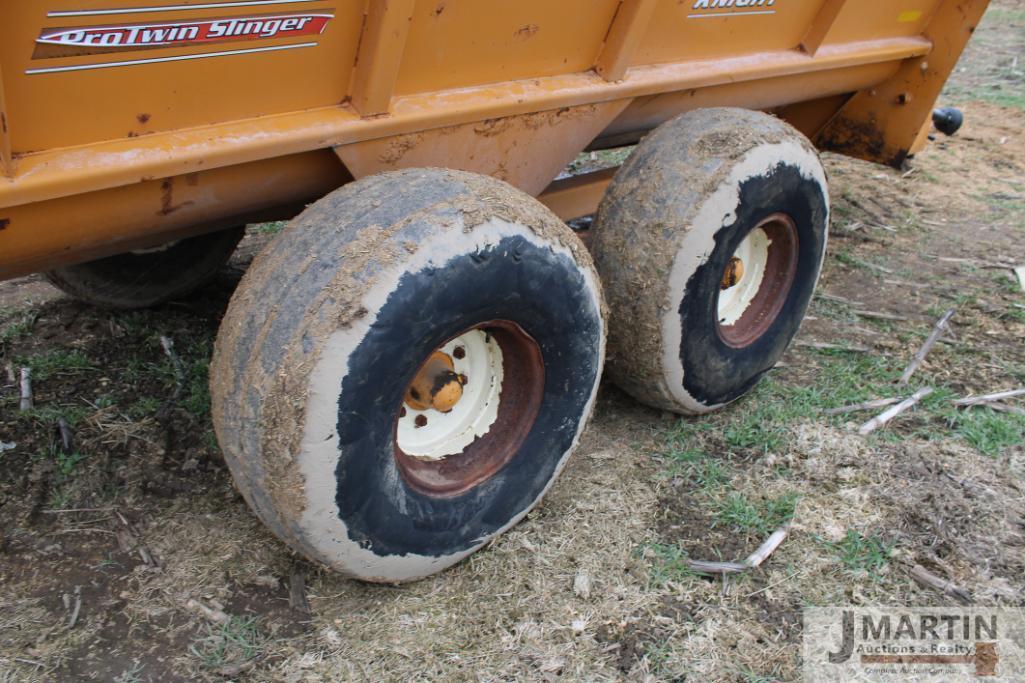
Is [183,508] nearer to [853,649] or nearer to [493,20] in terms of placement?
[493,20]

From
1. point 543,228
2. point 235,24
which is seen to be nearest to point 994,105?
point 543,228

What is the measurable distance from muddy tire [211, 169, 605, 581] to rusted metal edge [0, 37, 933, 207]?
0.18 metres

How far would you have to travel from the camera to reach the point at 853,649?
7.97ft

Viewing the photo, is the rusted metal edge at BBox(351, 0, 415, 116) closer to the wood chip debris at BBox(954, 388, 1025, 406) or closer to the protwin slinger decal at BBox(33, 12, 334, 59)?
the protwin slinger decal at BBox(33, 12, 334, 59)

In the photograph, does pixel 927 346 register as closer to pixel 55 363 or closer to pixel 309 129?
pixel 309 129

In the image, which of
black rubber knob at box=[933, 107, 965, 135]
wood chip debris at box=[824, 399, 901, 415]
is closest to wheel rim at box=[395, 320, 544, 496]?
wood chip debris at box=[824, 399, 901, 415]

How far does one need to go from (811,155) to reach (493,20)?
1401 mm

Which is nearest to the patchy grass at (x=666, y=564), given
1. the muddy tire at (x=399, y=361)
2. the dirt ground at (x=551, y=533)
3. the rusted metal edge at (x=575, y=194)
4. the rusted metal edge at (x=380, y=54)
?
the dirt ground at (x=551, y=533)

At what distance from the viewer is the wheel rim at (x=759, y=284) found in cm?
339

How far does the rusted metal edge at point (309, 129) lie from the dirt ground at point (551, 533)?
1238mm

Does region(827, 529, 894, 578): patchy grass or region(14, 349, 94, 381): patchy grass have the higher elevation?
region(827, 529, 894, 578): patchy grass

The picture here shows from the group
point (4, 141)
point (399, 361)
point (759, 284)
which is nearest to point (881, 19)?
point (759, 284)

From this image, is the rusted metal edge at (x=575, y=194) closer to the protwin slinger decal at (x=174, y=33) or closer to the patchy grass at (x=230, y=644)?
the protwin slinger decal at (x=174, y=33)

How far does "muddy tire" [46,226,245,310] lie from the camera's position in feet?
12.3
